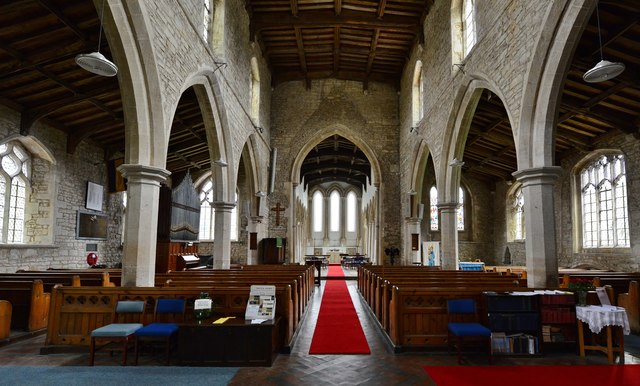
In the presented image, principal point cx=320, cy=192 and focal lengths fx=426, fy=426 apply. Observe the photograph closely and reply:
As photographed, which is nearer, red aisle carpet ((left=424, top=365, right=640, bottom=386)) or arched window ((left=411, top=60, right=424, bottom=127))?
red aisle carpet ((left=424, top=365, right=640, bottom=386))

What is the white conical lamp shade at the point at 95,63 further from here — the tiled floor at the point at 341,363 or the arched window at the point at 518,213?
the arched window at the point at 518,213

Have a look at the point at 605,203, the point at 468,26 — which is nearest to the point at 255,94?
the point at 468,26

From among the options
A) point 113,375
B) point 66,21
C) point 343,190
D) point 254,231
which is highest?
point 343,190

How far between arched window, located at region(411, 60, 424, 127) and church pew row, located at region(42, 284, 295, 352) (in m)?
10.8

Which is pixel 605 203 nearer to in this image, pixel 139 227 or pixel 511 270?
pixel 511 270

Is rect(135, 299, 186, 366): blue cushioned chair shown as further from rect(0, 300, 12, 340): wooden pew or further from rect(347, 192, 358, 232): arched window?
rect(347, 192, 358, 232): arched window

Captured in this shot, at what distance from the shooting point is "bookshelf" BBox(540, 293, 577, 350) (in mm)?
5078

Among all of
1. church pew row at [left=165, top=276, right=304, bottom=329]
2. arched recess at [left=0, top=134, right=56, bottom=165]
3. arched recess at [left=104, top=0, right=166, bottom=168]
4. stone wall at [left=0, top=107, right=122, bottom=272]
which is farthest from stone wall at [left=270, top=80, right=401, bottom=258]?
arched recess at [left=104, top=0, right=166, bottom=168]

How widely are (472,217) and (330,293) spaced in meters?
9.67

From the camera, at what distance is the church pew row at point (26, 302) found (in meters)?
6.23

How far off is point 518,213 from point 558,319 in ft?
44.1

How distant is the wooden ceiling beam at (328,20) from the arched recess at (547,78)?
25.4ft

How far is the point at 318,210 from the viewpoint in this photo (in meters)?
31.2

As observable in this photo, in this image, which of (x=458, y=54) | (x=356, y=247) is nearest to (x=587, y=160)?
(x=458, y=54)
